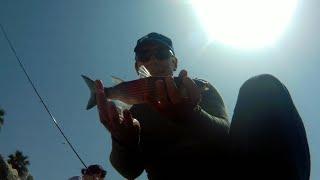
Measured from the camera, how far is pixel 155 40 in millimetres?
5266

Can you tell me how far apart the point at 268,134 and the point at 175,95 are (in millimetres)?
629

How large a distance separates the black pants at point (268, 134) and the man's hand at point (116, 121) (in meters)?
0.80

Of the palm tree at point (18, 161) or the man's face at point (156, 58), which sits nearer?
the man's face at point (156, 58)

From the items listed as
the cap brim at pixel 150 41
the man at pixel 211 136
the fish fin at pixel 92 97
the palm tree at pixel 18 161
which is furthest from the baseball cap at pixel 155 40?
the palm tree at pixel 18 161

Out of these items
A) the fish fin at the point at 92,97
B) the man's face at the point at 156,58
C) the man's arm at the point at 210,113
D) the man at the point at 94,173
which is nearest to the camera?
the man's arm at the point at 210,113

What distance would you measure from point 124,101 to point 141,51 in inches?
80.5

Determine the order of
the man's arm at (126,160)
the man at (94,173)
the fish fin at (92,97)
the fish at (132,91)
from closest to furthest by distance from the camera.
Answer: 1. the fish at (132,91)
2. the fish fin at (92,97)
3. the man's arm at (126,160)
4. the man at (94,173)

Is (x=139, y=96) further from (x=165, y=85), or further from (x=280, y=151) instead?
(x=280, y=151)

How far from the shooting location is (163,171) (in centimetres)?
400

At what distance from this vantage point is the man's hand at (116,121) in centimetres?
324

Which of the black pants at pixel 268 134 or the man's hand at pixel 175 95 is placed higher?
the man's hand at pixel 175 95

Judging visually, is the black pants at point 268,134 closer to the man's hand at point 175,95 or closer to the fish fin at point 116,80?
the man's hand at point 175,95

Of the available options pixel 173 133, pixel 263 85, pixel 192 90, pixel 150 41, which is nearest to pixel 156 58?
pixel 150 41

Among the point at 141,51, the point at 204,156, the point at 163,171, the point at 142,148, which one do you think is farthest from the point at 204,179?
the point at 141,51
